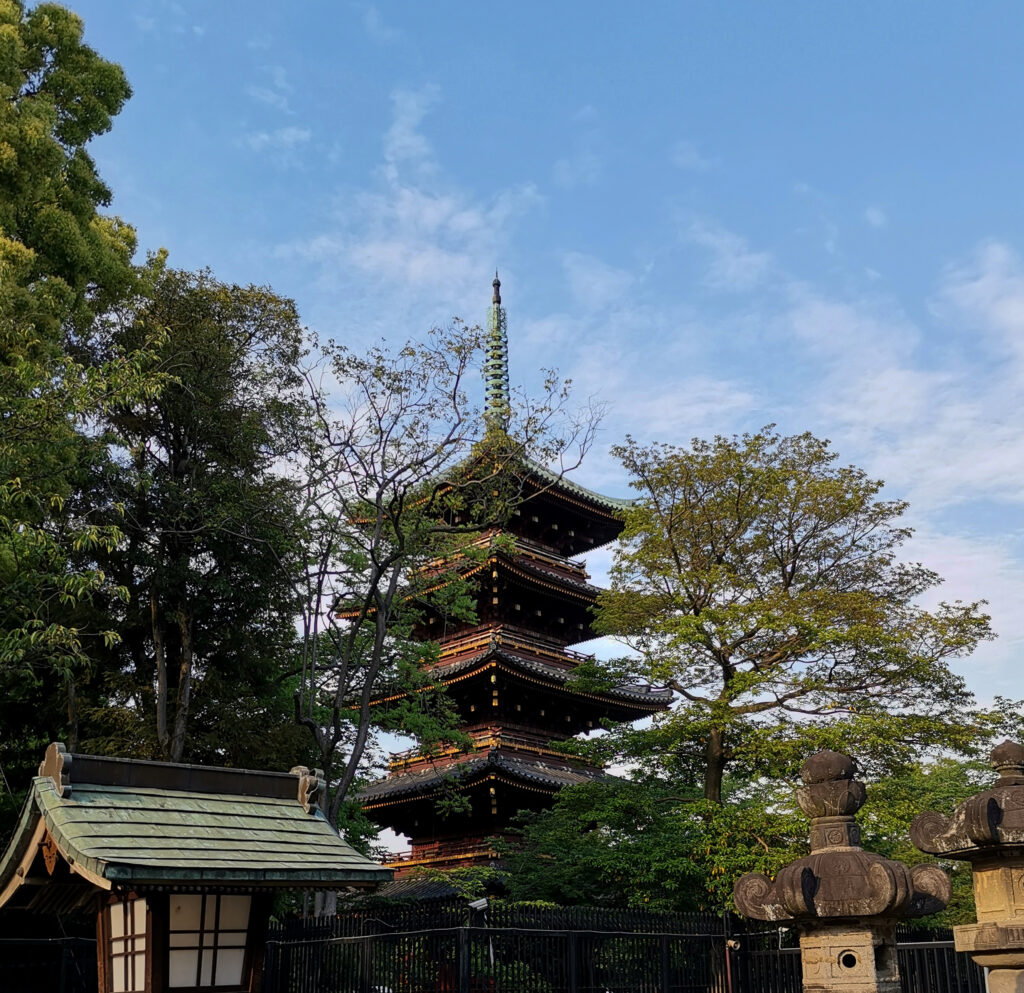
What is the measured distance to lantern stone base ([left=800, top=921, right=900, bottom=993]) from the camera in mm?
7250

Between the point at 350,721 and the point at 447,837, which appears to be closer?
the point at 350,721

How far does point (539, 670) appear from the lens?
28.6 m

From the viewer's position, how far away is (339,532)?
19484mm

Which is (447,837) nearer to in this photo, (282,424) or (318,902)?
(318,902)

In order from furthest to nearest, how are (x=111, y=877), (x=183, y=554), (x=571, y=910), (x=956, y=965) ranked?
(x=183, y=554), (x=571, y=910), (x=956, y=965), (x=111, y=877)

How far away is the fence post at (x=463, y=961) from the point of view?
1052 cm

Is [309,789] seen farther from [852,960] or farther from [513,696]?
[513,696]

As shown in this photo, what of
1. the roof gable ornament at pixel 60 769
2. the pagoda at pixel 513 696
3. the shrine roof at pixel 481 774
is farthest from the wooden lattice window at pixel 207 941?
the pagoda at pixel 513 696

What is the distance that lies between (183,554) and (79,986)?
10.2 m

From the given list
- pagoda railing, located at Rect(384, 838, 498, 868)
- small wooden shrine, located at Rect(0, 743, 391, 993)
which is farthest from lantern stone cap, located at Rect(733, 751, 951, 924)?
pagoda railing, located at Rect(384, 838, 498, 868)

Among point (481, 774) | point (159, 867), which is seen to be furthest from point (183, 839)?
point (481, 774)

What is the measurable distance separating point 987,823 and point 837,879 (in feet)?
3.53

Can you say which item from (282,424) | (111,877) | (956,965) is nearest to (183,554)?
(282,424)

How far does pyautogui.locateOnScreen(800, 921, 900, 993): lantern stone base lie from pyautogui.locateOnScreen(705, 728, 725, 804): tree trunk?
12.9 meters
